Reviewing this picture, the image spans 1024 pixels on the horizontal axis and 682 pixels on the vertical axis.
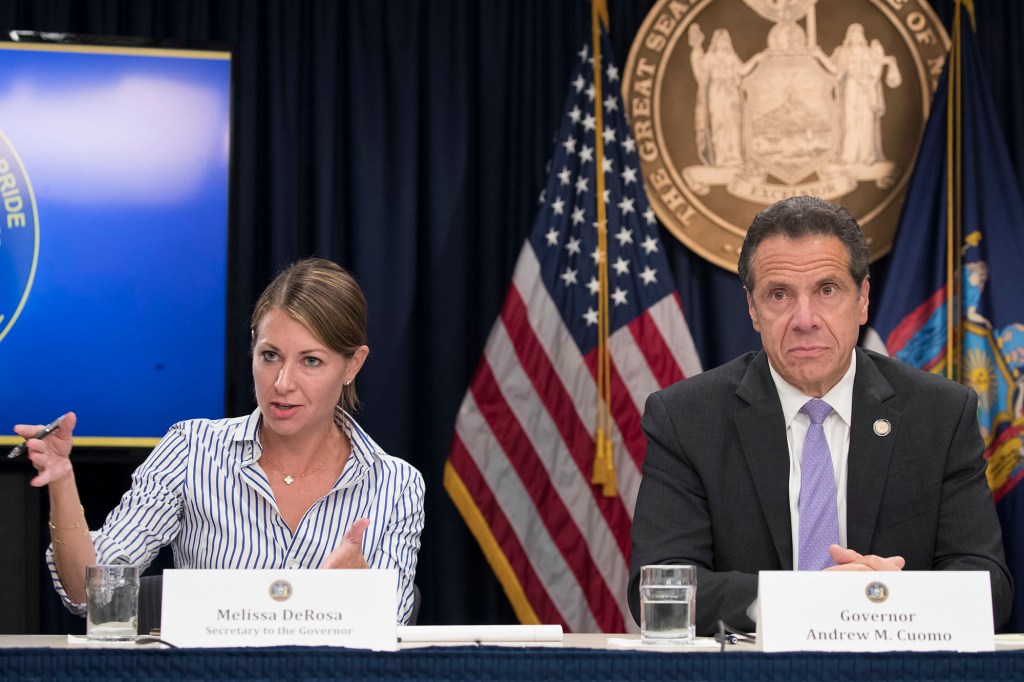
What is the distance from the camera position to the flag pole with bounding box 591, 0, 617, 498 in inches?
148

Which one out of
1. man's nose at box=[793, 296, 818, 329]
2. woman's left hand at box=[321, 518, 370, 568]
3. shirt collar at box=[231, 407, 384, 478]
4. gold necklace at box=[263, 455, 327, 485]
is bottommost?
woman's left hand at box=[321, 518, 370, 568]

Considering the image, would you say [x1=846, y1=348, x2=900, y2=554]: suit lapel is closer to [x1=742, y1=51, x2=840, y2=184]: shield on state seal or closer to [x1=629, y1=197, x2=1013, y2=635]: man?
[x1=629, y1=197, x2=1013, y2=635]: man

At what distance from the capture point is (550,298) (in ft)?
Answer: 12.8

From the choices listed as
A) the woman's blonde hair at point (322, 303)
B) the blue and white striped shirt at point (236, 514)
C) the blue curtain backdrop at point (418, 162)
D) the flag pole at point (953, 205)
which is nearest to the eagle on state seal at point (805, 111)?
the flag pole at point (953, 205)

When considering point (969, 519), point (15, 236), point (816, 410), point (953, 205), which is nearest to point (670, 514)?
point (816, 410)

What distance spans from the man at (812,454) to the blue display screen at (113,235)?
73.3 inches

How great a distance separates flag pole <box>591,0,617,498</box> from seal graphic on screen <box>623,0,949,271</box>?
0.48 ft

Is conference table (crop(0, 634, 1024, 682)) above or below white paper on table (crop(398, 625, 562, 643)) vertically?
above

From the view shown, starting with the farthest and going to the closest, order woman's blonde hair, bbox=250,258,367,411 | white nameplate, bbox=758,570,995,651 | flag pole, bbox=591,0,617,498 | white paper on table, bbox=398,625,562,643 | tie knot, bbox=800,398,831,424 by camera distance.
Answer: flag pole, bbox=591,0,617,498, woman's blonde hair, bbox=250,258,367,411, tie knot, bbox=800,398,831,424, white paper on table, bbox=398,625,562,643, white nameplate, bbox=758,570,995,651

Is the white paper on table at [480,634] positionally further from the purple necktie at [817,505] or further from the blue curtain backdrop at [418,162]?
the blue curtain backdrop at [418,162]

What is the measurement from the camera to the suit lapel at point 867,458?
7.15ft

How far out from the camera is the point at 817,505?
2.18 metres

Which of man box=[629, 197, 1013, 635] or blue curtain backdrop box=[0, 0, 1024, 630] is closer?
man box=[629, 197, 1013, 635]

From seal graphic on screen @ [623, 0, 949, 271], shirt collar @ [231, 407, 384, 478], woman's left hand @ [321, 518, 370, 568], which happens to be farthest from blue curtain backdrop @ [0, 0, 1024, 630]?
woman's left hand @ [321, 518, 370, 568]
